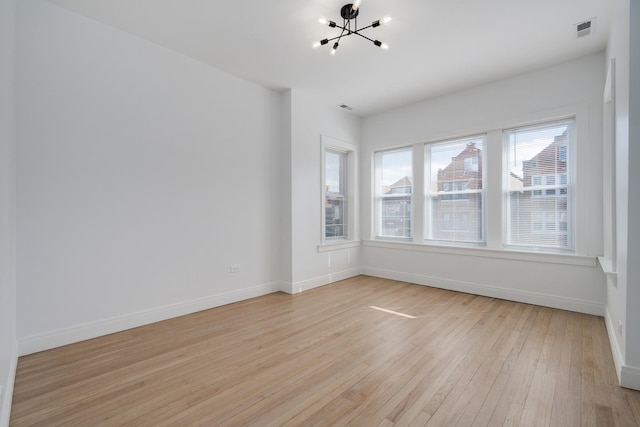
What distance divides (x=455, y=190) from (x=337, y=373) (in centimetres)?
353

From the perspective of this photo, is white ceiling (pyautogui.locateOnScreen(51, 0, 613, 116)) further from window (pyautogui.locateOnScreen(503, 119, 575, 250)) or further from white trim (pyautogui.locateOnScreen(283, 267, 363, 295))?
white trim (pyautogui.locateOnScreen(283, 267, 363, 295))

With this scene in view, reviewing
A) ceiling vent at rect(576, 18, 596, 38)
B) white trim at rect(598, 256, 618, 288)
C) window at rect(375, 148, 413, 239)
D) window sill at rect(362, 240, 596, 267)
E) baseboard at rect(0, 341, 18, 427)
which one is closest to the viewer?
baseboard at rect(0, 341, 18, 427)

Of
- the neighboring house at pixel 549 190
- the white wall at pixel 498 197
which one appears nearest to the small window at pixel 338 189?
the white wall at pixel 498 197

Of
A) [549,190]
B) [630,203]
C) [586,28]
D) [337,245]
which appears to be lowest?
[337,245]

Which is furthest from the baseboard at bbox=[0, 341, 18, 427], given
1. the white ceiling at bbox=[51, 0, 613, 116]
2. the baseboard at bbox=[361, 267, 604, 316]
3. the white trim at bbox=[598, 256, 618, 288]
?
the baseboard at bbox=[361, 267, 604, 316]

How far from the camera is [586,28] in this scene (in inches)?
116

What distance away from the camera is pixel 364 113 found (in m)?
5.52

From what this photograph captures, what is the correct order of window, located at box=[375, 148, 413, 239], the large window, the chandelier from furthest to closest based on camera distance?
window, located at box=[375, 148, 413, 239] → the large window → the chandelier

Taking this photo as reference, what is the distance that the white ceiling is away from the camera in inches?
104

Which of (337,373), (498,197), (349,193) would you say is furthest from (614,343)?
(349,193)

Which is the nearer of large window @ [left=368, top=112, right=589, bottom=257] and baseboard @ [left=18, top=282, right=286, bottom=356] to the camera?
baseboard @ [left=18, top=282, right=286, bottom=356]

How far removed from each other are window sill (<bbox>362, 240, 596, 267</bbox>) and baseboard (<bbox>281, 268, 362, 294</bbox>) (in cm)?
66

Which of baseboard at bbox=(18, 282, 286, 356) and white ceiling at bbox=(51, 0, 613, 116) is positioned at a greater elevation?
white ceiling at bbox=(51, 0, 613, 116)

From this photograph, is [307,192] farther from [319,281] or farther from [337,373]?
[337,373]
